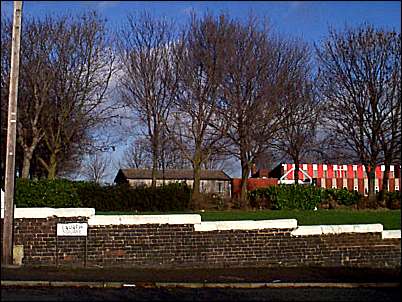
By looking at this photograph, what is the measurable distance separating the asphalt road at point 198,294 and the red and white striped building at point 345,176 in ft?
79.6

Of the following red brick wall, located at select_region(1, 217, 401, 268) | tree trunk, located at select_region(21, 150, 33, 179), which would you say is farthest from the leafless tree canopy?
red brick wall, located at select_region(1, 217, 401, 268)

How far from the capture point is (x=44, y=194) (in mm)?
28281

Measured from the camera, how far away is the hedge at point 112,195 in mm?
28656

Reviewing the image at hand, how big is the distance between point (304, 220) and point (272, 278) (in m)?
8.82

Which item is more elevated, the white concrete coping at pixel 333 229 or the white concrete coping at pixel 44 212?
the white concrete coping at pixel 44 212

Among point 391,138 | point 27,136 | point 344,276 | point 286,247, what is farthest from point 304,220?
point 27,136

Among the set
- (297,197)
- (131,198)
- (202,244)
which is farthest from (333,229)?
(297,197)

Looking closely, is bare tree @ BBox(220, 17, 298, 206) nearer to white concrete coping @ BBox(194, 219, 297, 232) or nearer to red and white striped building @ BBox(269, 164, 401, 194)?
red and white striped building @ BBox(269, 164, 401, 194)

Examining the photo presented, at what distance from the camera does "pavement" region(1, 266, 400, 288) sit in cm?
1409

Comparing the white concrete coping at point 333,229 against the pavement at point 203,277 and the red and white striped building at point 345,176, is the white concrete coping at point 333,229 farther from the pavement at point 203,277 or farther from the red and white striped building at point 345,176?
the red and white striped building at point 345,176

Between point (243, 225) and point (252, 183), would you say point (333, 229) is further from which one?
point (252, 183)

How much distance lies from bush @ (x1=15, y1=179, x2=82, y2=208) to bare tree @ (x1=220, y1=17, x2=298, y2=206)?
28.3 feet

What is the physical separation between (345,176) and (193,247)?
2492 cm

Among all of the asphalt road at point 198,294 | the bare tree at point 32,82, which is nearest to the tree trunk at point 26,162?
the bare tree at point 32,82
